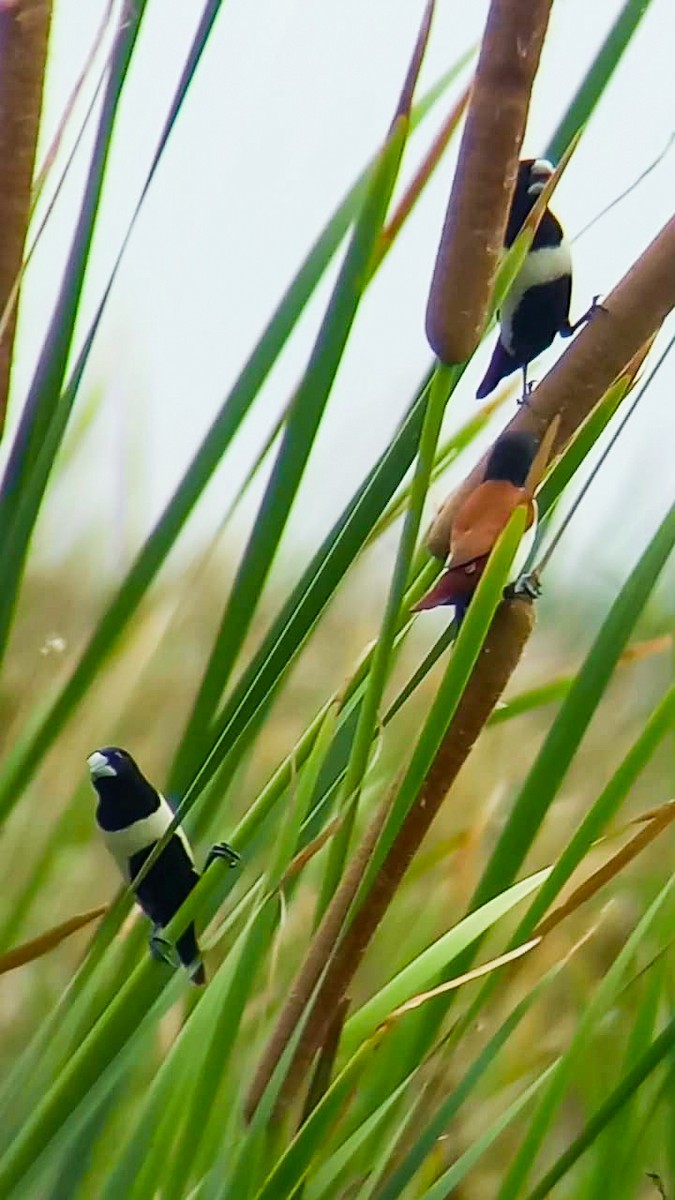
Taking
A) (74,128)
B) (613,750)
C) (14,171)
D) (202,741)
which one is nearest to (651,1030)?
(202,741)

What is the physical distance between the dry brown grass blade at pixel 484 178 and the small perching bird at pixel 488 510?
0.03m

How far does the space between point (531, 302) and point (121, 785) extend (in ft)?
0.64

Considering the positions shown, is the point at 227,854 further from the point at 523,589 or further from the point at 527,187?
the point at 527,187

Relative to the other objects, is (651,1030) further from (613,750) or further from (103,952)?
(613,750)

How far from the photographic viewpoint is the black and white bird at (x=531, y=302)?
31 centimetres

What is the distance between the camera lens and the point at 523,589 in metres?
0.20

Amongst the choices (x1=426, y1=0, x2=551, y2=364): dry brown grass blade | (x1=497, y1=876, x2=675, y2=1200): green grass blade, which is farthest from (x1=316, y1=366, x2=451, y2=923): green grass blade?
(x1=497, y1=876, x2=675, y2=1200): green grass blade

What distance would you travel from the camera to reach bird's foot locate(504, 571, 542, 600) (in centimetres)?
20

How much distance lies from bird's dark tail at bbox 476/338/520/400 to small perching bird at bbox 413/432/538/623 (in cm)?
13

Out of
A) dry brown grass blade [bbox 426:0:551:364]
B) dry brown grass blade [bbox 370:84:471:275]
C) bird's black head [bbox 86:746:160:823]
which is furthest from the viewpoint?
bird's black head [bbox 86:746:160:823]

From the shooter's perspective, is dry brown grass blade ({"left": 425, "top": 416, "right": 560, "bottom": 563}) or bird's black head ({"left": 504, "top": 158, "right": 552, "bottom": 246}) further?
bird's black head ({"left": 504, "top": 158, "right": 552, "bottom": 246})

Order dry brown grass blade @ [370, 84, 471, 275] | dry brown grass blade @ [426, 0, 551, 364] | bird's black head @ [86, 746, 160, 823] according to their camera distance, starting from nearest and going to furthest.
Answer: dry brown grass blade @ [426, 0, 551, 364]
dry brown grass blade @ [370, 84, 471, 275]
bird's black head @ [86, 746, 160, 823]

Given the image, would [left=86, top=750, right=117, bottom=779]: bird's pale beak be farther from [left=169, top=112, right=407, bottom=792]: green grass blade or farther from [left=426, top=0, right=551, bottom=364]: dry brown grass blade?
[left=426, top=0, right=551, bottom=364]: dry brown grass blade

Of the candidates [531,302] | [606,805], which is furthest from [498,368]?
[606,805]
